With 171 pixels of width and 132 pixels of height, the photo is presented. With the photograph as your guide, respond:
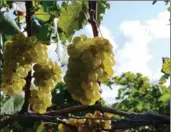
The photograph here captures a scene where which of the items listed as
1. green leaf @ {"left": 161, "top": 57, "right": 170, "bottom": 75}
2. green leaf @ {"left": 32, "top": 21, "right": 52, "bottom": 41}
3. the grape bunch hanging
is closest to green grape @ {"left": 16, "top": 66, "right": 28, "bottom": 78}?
the grape bunch hanging

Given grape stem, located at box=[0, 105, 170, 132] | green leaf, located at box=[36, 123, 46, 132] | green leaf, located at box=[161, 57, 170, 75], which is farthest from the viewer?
green leaf, located at box=[161, 57, 170, 75]

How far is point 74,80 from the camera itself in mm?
939

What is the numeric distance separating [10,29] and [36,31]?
0.19 meters

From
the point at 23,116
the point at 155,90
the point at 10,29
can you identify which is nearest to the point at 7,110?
the point at 10,29

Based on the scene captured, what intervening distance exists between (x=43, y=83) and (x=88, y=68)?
0.49 feet

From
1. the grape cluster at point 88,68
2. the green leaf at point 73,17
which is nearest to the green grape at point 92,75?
the grape cluster at point 88,68

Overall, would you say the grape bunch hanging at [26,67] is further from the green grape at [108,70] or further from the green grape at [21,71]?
the green grape at [108,70]

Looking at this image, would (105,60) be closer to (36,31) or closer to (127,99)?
(36,31)

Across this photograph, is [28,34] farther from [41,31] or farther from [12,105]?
[41,31]

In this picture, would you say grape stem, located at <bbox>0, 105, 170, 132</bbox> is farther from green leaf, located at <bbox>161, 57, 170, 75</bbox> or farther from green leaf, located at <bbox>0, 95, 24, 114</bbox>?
green leaf, located at <bbox>161, 57, 170, 75</bbox>

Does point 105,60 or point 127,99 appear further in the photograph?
point 127,99

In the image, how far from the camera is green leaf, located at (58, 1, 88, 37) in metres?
1.12

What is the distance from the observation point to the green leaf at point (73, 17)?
3.69 ft

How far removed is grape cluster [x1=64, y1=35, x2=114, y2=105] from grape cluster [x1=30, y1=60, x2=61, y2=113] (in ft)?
0.33
